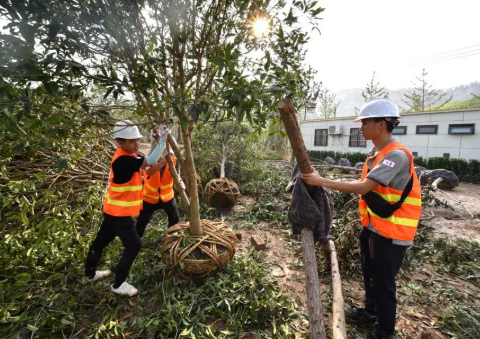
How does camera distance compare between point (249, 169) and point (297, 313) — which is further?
point (249, 169)

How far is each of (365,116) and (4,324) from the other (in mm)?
4092

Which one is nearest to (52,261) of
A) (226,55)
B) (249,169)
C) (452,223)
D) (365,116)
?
(226,55)

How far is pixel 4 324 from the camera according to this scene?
7.93 feet

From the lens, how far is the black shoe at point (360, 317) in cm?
261

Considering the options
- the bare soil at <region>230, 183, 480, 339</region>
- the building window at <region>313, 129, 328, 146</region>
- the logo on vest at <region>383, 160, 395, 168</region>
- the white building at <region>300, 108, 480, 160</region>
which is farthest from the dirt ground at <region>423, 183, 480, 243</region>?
the building window at <region>313, 129, 328, 146</region>

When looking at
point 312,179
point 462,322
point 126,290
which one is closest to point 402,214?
point 312,179

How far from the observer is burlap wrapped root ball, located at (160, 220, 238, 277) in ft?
8.95

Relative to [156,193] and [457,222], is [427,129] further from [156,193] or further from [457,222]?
[156,193]

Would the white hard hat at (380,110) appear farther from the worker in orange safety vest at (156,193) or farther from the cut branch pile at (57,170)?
the cut branch pile at (57,170)

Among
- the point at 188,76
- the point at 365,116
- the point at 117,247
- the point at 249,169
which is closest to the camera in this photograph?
the point at 365,116

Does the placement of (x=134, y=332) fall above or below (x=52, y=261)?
below

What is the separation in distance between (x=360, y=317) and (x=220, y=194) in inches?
151

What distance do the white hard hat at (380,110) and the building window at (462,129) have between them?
1253 centimetres

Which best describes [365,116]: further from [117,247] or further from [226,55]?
[117,247]
